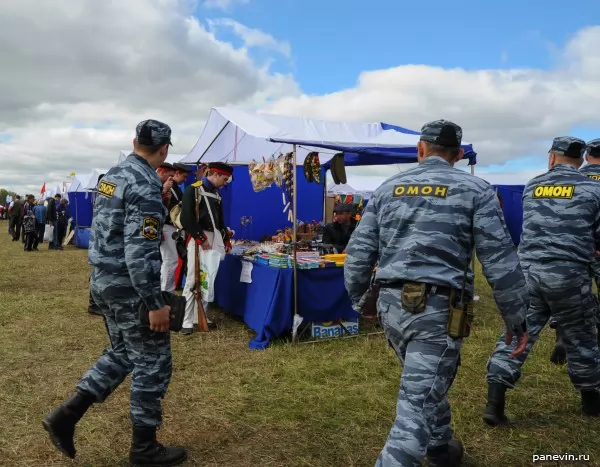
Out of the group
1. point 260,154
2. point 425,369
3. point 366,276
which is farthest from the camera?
point 260,154

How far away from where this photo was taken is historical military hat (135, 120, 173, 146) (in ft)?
8.82

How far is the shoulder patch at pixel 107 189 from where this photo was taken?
258 centimetres

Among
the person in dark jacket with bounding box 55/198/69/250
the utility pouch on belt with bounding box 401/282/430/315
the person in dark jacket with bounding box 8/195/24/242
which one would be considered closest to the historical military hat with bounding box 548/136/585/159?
the utility pouch on belt with bounding box 401/282/430/315

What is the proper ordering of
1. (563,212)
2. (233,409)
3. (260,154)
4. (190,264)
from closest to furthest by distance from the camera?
(563,212) → (233,409) → (190,264) → (260,154)

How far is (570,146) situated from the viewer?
11.1ft

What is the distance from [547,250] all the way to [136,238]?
2.59 metres

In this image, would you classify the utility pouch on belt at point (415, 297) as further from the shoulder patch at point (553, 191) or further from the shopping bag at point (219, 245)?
the shopping bag at point (219, 245)

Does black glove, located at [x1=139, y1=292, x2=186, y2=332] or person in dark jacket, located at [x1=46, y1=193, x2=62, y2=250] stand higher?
black glove, located at [x1=139, y1=292, x2=186, y2=332]

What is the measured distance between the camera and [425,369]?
2113mm

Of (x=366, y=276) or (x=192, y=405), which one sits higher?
(x=366, y=276)

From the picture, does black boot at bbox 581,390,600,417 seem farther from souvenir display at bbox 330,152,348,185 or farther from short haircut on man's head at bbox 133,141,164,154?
souvenir display at bbox 330,152,348,185

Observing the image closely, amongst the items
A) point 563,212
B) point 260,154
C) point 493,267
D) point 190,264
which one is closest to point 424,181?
point 493,267

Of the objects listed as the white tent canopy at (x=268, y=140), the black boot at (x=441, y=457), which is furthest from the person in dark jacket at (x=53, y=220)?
the black boot at (x=441, y=457)

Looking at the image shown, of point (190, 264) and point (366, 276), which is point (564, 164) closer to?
point (366, 276)
